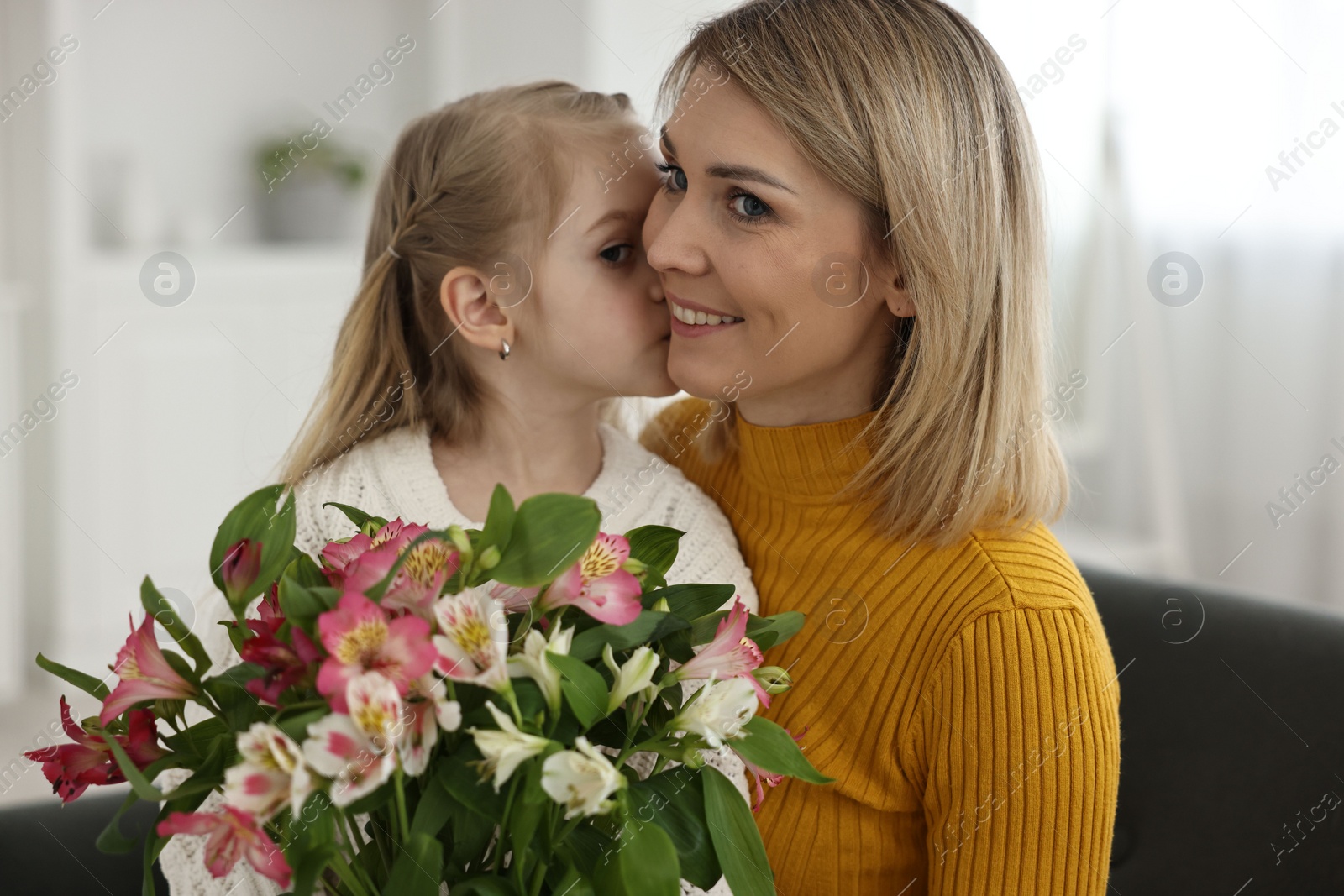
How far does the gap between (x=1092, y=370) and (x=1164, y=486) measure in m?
0.53

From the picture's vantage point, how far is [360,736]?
24.1 inches

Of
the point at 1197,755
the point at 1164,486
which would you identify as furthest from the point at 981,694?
the point at 1164,486

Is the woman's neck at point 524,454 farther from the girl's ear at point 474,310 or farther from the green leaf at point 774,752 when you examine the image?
the green leaf at point 774,752

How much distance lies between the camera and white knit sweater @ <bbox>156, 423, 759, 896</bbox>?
1.20m

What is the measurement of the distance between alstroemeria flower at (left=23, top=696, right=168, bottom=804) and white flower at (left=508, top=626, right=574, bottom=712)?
0.24 m

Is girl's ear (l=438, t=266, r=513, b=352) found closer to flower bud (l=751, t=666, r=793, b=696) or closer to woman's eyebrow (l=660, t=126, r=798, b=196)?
woman's eyebrow (l=660, t=126, r=798, b=196)

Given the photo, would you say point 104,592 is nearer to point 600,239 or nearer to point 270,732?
point 600,239

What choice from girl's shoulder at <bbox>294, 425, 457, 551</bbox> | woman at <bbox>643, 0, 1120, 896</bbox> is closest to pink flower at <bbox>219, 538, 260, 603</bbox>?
girl's shoulder at <bbox>294, 425, 457, 551</bbox>

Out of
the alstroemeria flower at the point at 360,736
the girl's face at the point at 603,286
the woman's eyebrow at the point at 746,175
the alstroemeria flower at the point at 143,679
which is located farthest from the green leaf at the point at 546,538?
the girl's face at the point at 603,286

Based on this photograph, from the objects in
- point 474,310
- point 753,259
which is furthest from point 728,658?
point 474,310

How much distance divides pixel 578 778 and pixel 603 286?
77 cm

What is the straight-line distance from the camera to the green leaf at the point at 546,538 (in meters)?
0.69

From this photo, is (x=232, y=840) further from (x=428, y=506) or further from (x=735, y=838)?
(x=428, y=506)

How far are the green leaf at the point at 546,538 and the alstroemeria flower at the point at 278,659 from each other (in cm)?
12
